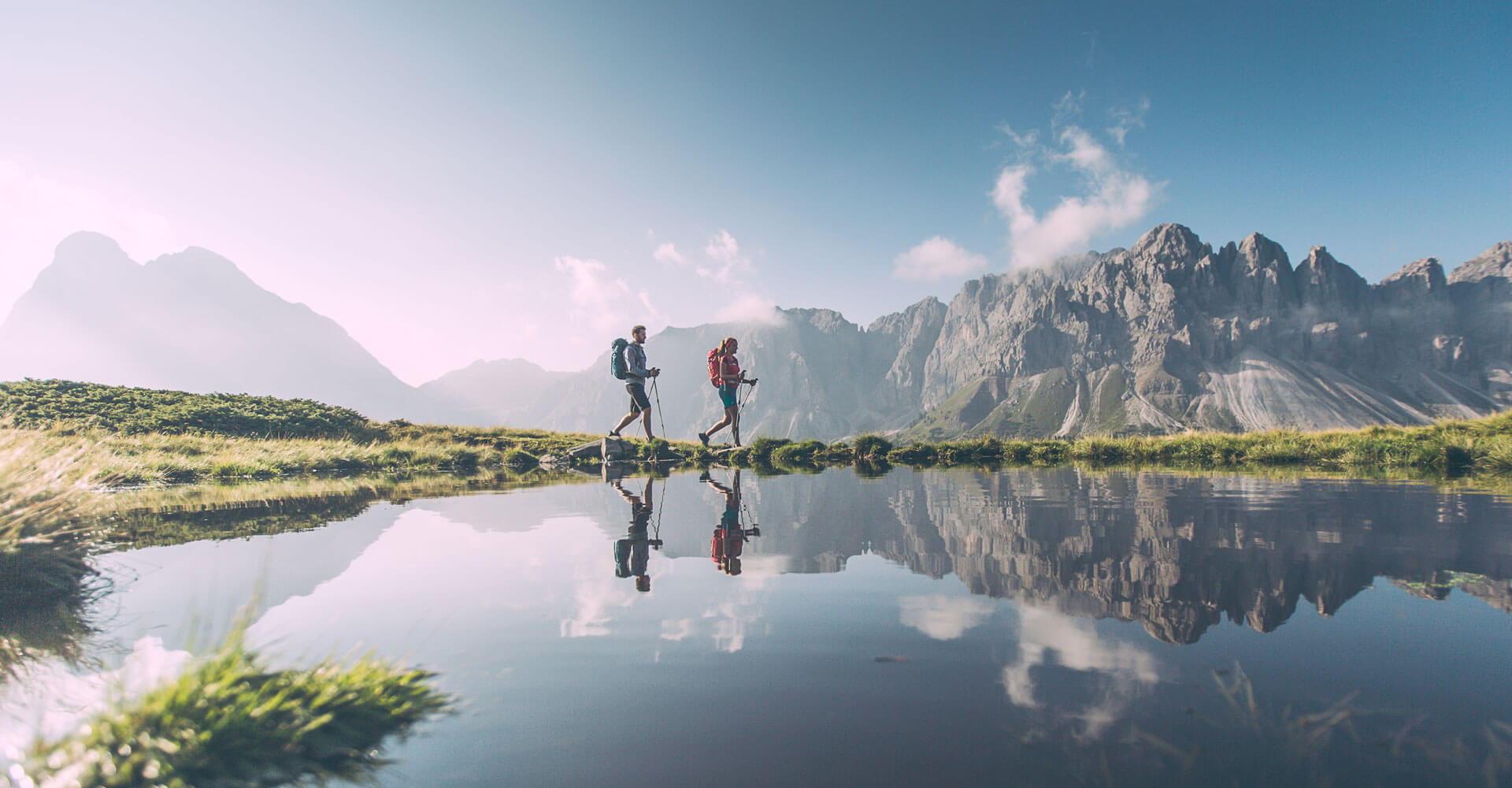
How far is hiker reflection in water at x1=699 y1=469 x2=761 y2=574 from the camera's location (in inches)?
218

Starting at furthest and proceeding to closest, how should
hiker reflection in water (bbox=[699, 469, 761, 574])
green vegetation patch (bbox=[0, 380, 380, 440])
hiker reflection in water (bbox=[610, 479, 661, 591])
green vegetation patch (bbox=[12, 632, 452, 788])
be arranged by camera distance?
green vegetation patch (bbox=[0, 380, 380, 440]) → hiker reflection in water (bbox=[699, 469, 761, 574]) → hiker reflection in water (bbox=[610, 479, 661, 591]) → green vegetation patch (bbox=[12, 632, 452, 788])

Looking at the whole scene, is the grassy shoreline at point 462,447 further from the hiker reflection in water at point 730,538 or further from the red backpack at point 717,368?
the hiker reflection in water at point 730,538

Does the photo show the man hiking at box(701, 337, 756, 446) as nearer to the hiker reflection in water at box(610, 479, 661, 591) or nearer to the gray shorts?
the gray shorts

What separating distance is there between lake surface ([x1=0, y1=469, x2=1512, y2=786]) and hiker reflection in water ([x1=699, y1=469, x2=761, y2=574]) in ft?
0.24

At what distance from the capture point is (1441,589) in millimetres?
4020

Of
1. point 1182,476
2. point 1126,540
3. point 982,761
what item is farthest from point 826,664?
point 1182,476

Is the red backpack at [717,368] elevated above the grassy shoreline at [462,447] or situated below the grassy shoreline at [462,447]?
above

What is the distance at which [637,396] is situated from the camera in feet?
67.0

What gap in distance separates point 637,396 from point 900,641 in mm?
17785

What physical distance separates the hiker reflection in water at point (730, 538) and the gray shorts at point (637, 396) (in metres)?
10.7

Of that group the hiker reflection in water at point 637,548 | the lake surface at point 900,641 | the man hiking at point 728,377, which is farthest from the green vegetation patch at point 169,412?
the lake surface at point 900,641

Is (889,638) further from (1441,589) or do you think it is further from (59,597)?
(59,597)

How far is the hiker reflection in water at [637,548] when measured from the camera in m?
5.08

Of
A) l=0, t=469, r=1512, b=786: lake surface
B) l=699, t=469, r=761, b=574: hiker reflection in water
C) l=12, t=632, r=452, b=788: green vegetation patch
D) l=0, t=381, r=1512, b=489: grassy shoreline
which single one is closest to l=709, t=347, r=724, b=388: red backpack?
l=0, t=381, r=1512, b=489: grassy shoreline
